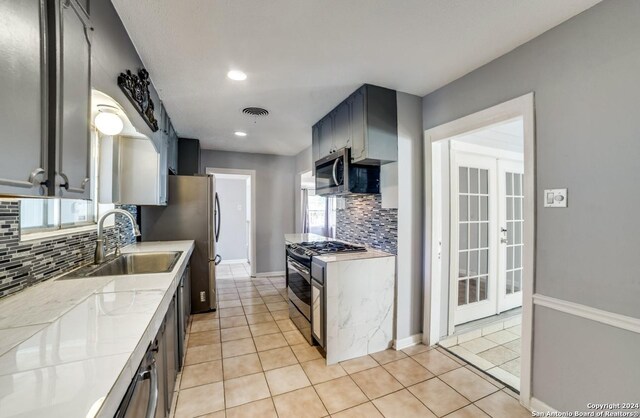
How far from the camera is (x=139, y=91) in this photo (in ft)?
5.67

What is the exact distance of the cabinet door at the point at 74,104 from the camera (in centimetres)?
91

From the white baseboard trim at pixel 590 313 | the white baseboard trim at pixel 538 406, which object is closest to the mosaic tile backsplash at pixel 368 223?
the white baseboard trim at pixel 590 313

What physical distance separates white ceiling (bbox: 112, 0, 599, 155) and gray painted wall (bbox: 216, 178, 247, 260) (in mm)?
3785

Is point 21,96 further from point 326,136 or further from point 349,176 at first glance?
point 326,136

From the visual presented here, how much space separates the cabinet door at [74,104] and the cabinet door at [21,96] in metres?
0.08

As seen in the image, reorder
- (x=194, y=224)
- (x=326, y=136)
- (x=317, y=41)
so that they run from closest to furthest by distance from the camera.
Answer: (x=317, y=41) → (x=326, y=136) → (x=194, y=224)

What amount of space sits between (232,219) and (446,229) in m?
5.08

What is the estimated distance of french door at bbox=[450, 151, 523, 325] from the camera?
2.71 m

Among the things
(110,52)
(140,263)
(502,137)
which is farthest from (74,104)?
(502,137)

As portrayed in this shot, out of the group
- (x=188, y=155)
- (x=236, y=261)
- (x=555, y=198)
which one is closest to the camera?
(x=555, y=198)

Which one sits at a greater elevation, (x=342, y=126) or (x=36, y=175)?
Result: (x=342, y=126)

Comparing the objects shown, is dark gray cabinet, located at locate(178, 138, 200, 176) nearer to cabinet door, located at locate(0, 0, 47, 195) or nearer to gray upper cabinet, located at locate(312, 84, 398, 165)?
gray upper cabinet, located at locate(312, 84, 398, 165)

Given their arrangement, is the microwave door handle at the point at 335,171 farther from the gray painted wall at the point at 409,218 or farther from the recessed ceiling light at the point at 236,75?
the recessed ceiling light at the point at 236,75

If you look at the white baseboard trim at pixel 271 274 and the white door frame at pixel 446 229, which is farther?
the white baseboard trim at pixel 271 274
